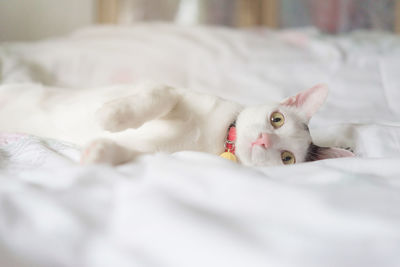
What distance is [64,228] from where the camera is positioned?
43cm

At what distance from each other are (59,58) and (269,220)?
1.47 metres

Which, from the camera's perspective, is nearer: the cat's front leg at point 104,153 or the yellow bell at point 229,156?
the cat's front leg at point 104,153

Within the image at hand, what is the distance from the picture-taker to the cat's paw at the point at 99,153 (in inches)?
23.5

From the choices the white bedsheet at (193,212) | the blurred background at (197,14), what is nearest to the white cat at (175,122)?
the white bedsheet at (193,212)

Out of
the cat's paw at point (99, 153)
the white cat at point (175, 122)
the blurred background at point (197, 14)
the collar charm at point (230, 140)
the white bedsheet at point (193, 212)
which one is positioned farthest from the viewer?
the blurred background at point (197, 14)

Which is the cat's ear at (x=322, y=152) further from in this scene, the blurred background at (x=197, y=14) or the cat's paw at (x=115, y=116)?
the blurred background at (x=197, y=14)

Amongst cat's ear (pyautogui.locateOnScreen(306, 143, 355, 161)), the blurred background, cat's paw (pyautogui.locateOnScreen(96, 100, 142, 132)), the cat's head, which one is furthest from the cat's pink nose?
the blurred background

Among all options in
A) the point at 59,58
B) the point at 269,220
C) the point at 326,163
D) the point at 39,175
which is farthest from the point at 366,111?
the point at 59,58

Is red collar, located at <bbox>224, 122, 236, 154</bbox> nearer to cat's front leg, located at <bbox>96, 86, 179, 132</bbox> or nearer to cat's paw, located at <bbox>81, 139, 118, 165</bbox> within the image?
cat's front leg, located at <bbox>96, 86, 179, 132</bbox>

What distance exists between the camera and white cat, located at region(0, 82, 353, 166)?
2.56 ft

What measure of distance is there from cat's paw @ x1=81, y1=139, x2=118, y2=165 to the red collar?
1.09ft

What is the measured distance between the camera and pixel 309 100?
977 millimetres

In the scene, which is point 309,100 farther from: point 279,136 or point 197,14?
point 197,14

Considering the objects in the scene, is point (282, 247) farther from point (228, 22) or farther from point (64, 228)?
point (228, 22)
